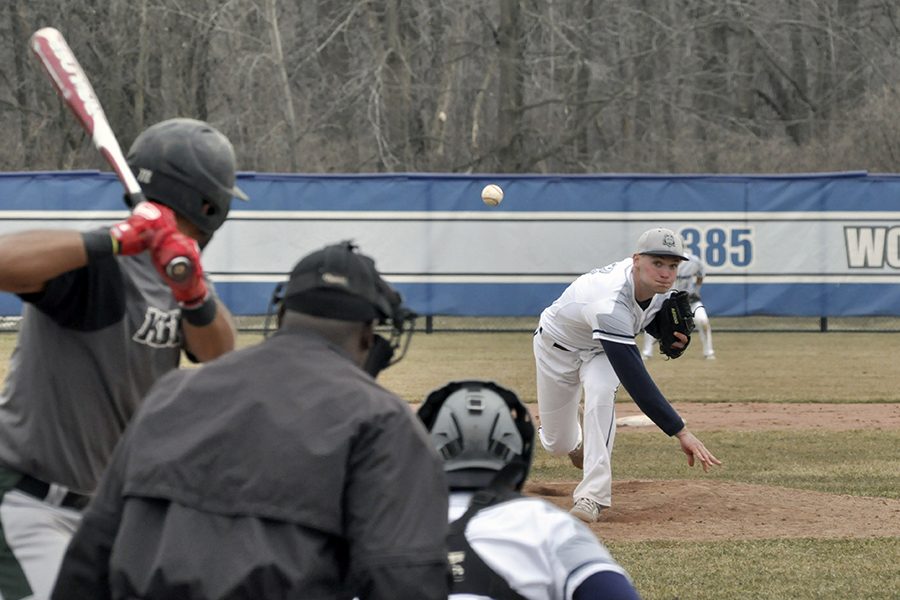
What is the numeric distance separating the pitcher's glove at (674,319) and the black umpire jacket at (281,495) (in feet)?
18.9

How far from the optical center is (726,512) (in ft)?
28.2

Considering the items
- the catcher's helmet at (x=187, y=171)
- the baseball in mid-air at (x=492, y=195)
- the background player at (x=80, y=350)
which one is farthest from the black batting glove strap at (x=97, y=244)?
the baseball in mid-air at (x=492, y=195)

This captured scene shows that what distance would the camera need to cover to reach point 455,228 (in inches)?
882

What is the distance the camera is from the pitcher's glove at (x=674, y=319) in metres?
8.11

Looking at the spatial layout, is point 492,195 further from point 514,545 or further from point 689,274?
point 514,545

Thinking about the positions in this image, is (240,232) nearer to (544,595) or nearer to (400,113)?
(400,113)

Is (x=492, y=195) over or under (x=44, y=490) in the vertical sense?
under

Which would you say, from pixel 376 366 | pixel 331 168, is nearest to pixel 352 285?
pixel 376 366

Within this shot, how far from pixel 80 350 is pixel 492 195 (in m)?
18.4

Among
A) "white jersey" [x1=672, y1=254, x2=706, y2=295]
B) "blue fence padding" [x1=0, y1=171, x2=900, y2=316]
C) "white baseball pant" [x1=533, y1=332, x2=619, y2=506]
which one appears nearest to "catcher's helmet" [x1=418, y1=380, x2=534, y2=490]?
"white baseball pant" [x1=533, y1=332, x2=619, y2=506]

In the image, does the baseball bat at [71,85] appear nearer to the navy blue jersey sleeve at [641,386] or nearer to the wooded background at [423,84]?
the navy blue jersey sleeve at [641,386]

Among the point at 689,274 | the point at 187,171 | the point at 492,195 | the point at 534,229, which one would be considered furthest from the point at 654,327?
the point at 534,229

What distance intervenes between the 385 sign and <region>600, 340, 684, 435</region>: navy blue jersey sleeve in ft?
48.4

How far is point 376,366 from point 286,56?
28.7 m
